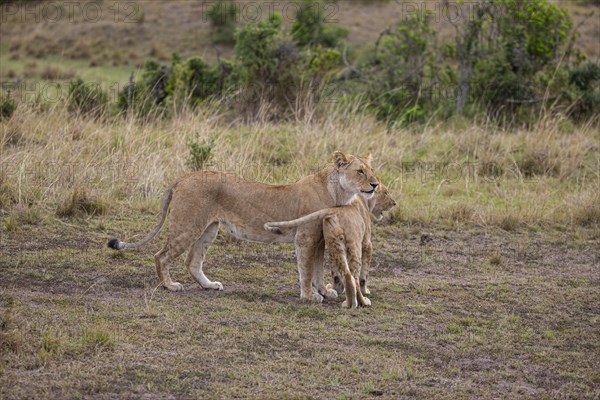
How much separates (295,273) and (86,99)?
230 inches

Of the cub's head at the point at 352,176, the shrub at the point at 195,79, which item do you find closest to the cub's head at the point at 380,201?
the cub's head at the point at 352,176

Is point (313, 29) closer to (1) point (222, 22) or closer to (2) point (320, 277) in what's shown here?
(1) point (222, 22)

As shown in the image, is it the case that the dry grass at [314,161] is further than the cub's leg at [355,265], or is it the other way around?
the dry grass at [314,161]

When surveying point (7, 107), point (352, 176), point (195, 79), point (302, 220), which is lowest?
point (195, 79)

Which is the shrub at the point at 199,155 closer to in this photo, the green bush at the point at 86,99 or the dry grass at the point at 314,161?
the dry grass at the point at 314,161

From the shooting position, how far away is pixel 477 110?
537 inches

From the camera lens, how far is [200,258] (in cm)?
684

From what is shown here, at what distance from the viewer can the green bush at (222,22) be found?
20.3 m

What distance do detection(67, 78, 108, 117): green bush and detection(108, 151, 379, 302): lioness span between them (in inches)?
212

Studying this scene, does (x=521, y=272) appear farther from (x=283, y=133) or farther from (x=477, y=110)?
(x=477, y=110)

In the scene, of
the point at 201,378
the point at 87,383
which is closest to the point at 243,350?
the point at 201,378

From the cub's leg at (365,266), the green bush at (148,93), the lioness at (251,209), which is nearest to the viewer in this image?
the lioness at (251,209)

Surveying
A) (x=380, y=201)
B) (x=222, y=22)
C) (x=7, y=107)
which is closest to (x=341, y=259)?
(x=380, y=201)

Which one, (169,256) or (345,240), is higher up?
(345,240)
